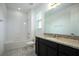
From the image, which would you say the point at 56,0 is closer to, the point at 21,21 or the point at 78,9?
the point at 78,9

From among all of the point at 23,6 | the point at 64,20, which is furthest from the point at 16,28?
the point at 64,20

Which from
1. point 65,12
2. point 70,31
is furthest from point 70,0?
point 70,31

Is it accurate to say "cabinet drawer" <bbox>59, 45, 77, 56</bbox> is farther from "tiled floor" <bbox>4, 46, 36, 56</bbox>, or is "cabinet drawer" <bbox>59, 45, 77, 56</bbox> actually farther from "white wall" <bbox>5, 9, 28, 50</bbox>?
"white wall" <bbox>5, 9, 28, 50</bbox>

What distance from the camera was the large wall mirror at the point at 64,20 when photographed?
6.30ft

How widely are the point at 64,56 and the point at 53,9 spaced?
1652 millimetres

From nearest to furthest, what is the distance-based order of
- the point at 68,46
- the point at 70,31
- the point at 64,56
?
the point at 68,46
the point at 64,56
the point at 70,31

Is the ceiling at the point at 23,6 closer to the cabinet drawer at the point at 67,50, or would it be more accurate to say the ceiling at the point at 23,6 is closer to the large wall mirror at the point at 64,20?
the large wall mirror at the point at 64,20

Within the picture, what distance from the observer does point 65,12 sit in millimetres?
2213

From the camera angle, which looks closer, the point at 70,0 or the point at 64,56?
the point at 64,56

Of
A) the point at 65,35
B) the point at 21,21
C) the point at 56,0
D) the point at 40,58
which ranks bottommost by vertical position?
the point at 40,58

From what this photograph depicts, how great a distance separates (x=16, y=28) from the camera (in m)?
2.15

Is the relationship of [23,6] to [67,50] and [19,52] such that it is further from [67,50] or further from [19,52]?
[67,50]

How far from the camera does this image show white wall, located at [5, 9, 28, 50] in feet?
7.01

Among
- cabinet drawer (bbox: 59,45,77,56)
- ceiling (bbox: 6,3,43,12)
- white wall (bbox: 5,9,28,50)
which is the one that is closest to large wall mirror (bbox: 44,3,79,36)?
cabinet drawer (bbox: 59,45,77,56)
